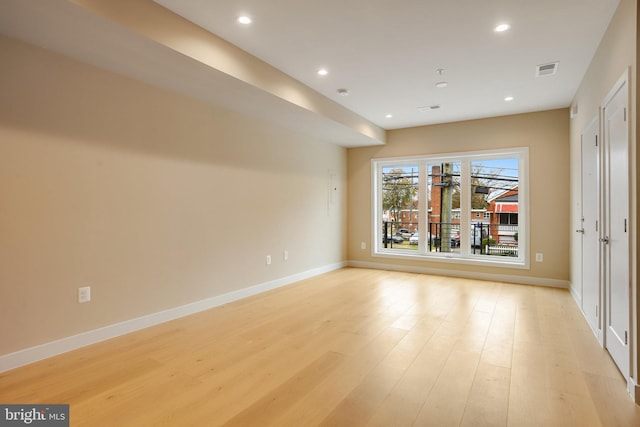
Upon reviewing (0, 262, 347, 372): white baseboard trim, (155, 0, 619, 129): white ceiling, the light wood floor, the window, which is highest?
(155, 0, 619, 129): white ceiling

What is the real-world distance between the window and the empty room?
453 mm

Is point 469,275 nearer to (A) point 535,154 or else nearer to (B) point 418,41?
(A) point 535,154

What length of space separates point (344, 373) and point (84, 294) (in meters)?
2.25

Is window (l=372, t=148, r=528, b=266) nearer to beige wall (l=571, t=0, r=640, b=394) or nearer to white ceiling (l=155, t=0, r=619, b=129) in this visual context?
beige wall (l=571, t=0, r=640, b=394)

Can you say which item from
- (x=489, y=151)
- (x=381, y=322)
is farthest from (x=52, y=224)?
(x=489, y=151)

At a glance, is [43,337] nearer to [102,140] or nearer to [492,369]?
[102,140]

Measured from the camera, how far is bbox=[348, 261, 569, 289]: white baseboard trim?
16.8 feet

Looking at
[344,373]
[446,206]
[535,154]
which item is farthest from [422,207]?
[344,373]

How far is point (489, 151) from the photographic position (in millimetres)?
5562

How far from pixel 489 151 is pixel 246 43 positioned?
14.0 ft

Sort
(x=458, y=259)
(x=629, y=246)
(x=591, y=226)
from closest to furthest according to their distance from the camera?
(x=629, y=246)
(x=591, y=226)
(x=458, y=259)

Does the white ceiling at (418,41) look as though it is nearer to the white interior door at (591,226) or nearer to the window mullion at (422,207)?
the white interior door at (591,226)

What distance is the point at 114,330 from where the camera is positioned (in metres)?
3.04

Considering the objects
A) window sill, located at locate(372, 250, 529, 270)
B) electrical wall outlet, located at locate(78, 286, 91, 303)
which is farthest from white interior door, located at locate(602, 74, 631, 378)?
electrical wall outlet, located at locate(78, 286, 91, 303)
